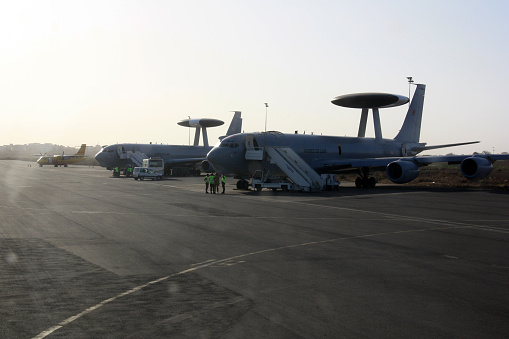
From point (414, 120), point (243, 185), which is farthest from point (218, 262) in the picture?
point (414, 120)

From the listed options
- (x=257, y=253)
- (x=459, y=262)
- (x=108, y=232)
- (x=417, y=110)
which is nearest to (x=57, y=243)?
(x=108, y=232)

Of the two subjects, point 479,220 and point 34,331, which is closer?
point 34,331

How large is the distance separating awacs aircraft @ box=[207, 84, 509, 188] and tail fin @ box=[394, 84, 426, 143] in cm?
404

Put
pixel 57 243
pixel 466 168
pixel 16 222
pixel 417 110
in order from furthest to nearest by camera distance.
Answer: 1. pixel 417 110
2. pixel 466 168
3. pixel 16 222
4. pixel 57 243

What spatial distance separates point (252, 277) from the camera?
1096 centimetres

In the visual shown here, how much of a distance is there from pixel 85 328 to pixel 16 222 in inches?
602

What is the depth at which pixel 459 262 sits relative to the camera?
42.2 feet

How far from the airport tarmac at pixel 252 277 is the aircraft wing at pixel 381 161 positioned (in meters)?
19.4

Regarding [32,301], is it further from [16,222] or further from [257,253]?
[16,222]

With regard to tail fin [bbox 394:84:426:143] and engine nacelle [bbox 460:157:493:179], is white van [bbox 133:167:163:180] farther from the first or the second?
engine nacelle [bbox 460:157:493:179]

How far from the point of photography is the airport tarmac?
25.2 feet

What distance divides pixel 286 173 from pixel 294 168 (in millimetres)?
981

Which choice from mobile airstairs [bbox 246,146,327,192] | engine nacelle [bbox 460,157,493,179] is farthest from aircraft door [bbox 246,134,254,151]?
engine nacelle [bbox 460,157,493,179]

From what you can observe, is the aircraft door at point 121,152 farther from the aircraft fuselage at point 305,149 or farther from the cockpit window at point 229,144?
the cockpit window at point 229,144
